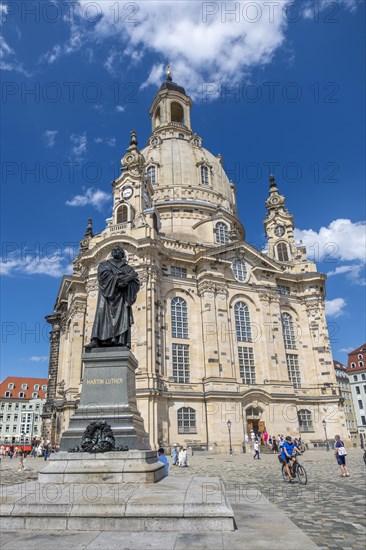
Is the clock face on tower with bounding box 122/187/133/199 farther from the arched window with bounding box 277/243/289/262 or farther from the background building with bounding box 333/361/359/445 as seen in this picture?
the background building with bounding box 333/361/359/445

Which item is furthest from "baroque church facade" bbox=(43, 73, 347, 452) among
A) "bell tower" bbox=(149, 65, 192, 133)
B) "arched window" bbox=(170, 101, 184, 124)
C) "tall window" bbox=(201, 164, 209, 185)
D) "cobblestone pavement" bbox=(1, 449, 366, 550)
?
"arched window" bbox=(170, 101, 184, 124)

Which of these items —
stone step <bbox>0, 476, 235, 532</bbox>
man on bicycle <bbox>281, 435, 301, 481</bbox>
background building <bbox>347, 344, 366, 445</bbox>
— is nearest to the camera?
stone step <bbox>0, 476, 235, 532</bbox>

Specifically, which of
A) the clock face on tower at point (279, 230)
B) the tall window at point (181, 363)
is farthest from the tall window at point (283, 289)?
the tall window at point (181, 363)

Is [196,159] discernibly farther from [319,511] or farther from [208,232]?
[319,511]

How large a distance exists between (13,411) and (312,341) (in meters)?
→ 65.6

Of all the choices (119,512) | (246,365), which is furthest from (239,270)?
(119,512)

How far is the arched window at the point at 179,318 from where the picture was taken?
38.9 m

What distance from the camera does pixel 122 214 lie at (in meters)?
43.2

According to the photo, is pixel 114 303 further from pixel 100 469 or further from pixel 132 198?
pixel 132 198

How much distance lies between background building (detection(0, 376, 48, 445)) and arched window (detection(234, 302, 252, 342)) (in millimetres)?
56273

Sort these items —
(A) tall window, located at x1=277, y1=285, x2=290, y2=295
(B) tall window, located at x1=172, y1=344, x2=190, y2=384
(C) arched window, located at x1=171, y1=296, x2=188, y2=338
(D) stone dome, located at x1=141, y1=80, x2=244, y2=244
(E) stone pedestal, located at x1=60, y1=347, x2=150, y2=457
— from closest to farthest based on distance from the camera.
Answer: (E) stone pedestal, located at x1=60, y1=347, x2=150, y2=457 < (B) tall window, located at x1=172, y1=344, x2=190, y2=384 < (C) arched window, located at x1=171, y1=296, x2=188, y2=338 < (A) tall window, located at x1=277, y1=285, x2=290, y2=295 < (D) stone dome, located at x1=141, y1=80, x2=244, y2=244

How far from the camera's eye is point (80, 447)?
9328mm

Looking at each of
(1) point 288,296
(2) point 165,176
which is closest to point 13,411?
(2) point 165,176

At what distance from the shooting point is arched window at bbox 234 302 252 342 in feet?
136
